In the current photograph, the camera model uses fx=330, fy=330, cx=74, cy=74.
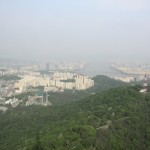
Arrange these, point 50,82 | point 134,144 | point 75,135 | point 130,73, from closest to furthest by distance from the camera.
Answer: point 75,135, point 134,144, point 50,82, point 130,73

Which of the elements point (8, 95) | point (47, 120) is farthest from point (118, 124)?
point (8, 95)

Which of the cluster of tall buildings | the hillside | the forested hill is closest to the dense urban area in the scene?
the forested hill

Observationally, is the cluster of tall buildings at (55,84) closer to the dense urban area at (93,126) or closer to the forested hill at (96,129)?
the dense urban area at (93,126)

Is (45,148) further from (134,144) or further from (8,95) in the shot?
(8,95)

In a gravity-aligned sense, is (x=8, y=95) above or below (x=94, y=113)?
below

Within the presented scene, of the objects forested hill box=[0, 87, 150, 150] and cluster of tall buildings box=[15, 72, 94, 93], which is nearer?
forested hill box=[0, 87, 150, 150]

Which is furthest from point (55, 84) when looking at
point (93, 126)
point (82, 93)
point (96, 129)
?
point (96, 129)

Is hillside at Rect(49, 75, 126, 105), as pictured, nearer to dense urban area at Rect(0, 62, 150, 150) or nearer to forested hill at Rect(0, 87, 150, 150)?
dense urban area at Rect(0, 62, 150, 150)

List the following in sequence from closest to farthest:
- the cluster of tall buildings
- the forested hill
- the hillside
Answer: the forested hill < the hillside < the cluster of tall buildings

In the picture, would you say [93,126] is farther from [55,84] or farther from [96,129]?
[55,84]
